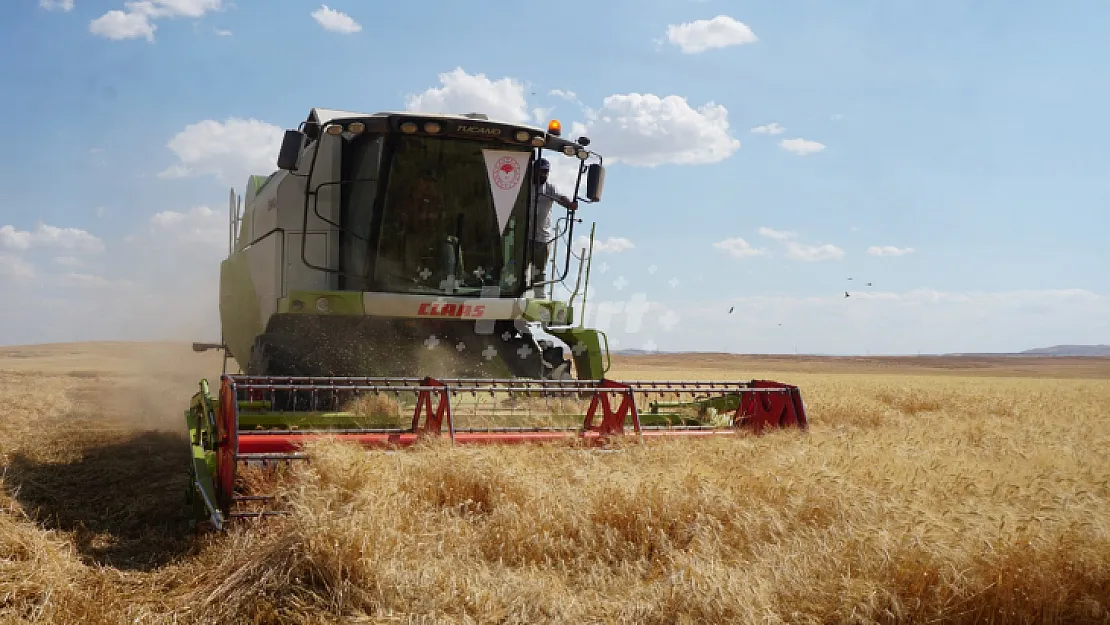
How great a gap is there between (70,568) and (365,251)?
3.68 meters

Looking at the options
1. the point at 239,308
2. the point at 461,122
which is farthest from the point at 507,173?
the point at 239,308

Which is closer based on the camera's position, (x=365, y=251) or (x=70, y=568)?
(x=70, y=568)

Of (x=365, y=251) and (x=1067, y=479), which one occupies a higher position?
(x=365, y=251)

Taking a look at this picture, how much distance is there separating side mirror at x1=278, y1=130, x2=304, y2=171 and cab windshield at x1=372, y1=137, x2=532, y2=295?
75cm

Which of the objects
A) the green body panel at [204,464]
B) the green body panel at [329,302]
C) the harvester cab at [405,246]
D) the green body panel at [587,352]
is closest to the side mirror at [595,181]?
the harvester cab at [405,246]

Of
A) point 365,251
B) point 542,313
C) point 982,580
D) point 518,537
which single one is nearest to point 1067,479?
point 982,580

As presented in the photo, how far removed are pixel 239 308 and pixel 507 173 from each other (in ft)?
11.4

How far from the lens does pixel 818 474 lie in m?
3.98

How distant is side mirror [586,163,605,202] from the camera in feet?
23.7

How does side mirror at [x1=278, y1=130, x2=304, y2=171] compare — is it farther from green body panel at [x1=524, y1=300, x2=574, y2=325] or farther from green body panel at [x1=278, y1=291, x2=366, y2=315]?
green body panel at [x1=524, y1=300, x2=574, y2=325]

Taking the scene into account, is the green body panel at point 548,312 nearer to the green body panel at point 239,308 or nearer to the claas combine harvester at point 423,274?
the claas combine harvester at point 423,274

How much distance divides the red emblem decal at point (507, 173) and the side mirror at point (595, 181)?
623 millimetres

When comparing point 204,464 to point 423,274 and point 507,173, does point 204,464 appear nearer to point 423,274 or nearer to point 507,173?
point 423,274

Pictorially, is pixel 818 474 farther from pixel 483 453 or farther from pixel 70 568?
pixel 70 568
